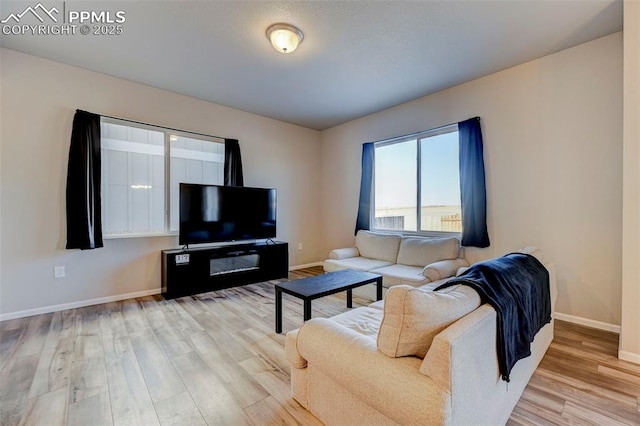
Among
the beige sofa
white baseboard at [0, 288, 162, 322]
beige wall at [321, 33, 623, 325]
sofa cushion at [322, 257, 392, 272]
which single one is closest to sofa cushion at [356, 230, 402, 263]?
sofa cushion at [322, 257, 392, 272]

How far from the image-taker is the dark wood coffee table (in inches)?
97.0

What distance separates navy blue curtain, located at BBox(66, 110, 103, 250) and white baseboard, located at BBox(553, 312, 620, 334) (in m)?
5.30

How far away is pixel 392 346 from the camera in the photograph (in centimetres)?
117

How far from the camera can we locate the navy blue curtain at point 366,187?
15.7ft

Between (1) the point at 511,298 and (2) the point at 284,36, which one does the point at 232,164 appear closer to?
(2) the point at 284,36

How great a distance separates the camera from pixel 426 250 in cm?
364

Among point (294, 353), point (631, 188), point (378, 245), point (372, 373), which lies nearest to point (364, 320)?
point (294, 353)

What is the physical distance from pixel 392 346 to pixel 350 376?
270mm

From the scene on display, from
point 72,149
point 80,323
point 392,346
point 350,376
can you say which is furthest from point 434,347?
point 72,149

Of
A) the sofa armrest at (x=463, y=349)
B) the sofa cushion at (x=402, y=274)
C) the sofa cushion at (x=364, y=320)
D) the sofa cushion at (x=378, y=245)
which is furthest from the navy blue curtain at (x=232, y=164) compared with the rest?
the sofa armrest at (x=463, y=349)

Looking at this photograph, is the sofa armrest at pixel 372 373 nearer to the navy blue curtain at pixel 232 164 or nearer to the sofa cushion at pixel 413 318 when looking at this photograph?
the sofa cushion at pixel 413 318

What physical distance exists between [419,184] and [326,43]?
242 cm

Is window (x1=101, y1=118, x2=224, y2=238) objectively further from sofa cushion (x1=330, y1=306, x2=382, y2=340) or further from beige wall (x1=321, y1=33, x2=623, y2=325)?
beige wall (x1=321, y1=33, x2=623, y2=325)

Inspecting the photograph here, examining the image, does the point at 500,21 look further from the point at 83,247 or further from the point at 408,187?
the point at 83,247
